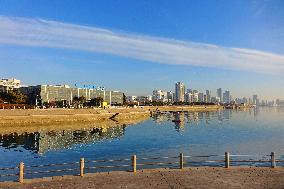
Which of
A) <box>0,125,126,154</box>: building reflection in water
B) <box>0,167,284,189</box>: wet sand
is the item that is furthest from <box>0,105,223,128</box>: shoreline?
<box>0,167,284,189</box>: wet sand

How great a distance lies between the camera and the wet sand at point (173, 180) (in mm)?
22672

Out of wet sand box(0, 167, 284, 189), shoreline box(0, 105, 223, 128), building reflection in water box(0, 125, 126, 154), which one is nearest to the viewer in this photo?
wet sand box(0, 167, 284, 189)

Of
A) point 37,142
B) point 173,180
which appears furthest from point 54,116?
point 173,180

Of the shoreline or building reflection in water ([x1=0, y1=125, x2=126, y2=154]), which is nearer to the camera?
building reflection in water ([x1=0, y1=125, x2=126, y2=154])

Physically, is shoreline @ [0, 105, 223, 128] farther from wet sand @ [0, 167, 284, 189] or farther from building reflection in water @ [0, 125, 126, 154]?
wet sand @ [0, 167, 284, 189]

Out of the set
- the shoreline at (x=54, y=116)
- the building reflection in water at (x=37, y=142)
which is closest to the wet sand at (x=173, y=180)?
the building reflection in water at (x=37, y=142)

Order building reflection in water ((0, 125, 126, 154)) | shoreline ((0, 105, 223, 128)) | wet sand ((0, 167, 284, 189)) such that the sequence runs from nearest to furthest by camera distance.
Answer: wet sand ((0, 167, 284, 189)) < building reflection in water ((0, 125, 126, 154)) < shoreline ((0, 105, 223, 128))

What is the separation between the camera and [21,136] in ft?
264

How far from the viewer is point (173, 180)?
2423cm

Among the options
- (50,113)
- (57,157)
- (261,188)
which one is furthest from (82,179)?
(50,113)

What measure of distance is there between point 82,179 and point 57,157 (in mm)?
31079

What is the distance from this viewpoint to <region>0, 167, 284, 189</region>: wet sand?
2267 cm

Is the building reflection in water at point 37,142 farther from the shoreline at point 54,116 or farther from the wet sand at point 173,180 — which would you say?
the wet sand at point 173,180

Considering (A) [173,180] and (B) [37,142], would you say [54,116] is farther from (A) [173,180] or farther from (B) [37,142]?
(A) [173,180]
